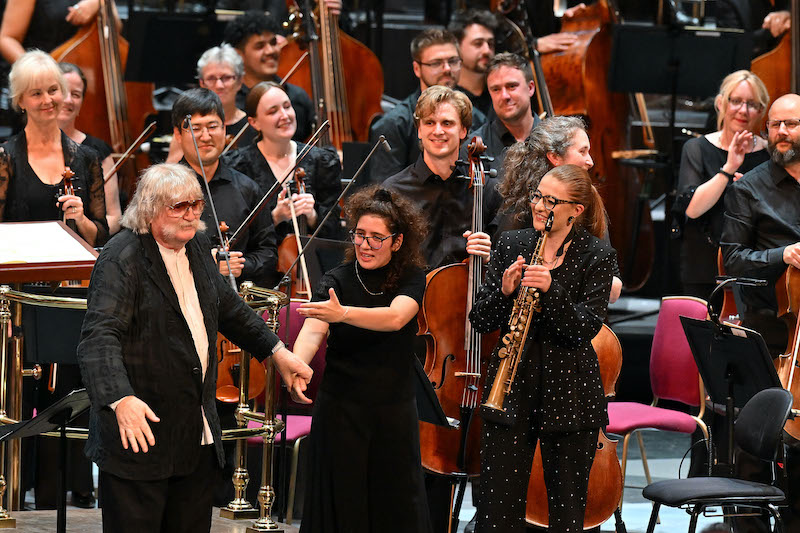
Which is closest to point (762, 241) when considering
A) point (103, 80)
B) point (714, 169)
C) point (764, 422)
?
point (714, 169)

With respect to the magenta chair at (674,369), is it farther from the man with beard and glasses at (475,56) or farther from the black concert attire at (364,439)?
the man with beard and glasses at (475,56)

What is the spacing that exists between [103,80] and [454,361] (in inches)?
113

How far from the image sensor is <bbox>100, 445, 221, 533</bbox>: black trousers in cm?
329

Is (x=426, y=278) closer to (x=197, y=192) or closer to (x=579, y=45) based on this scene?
(x=197, y=192)

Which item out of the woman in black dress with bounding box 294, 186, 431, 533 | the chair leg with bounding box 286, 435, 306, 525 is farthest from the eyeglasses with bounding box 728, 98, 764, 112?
the chair leg with bounding box 286, 435, 306, 525

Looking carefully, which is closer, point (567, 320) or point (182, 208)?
point (182, 208)

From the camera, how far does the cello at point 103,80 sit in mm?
6215

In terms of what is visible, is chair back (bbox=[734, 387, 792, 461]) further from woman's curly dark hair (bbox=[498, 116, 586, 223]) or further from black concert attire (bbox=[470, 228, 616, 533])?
woman's curly dark hair (bbox=[498, 116, 586, 223])

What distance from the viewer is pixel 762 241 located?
4.79 metres

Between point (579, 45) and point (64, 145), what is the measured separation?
287 cm

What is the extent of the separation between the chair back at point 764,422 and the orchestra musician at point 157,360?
1.67 meters

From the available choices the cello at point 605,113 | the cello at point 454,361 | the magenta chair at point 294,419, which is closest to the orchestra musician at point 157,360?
the cello at point 454,361

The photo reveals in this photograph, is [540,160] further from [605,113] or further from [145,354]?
[605,113]

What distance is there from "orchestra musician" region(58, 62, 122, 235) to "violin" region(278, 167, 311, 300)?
70cm
